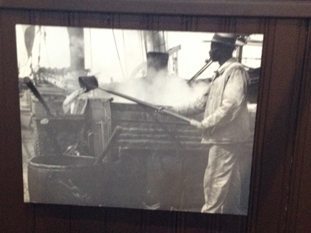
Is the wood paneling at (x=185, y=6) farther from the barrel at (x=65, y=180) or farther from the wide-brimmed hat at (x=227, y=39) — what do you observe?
the barrel at (x=65, y=180)

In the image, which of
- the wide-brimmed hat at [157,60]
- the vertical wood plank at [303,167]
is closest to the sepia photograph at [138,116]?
the wide-brimmed hat at [157,60]

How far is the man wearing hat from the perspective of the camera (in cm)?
108

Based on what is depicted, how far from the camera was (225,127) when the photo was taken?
1.10 m

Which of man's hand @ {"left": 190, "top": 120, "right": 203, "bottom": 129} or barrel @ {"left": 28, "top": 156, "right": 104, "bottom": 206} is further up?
man's hand @ {"left": 190, "top": 120, "right": 203, "bottom": 129}

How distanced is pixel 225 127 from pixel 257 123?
0.07m

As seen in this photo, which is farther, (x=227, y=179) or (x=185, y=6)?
(x=227, y=179)

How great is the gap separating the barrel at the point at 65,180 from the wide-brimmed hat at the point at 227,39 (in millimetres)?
392

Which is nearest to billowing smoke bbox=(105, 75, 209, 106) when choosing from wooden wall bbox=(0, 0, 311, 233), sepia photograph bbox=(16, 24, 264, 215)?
sepia photograph bbox=(16, 24, 264, 215)

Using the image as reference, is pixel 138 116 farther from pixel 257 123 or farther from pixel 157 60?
pixel 257 123

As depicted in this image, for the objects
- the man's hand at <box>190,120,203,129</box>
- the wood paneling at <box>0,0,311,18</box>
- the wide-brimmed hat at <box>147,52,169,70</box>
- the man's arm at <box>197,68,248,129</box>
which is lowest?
the man's hand at <box>190,120,203,129</box>

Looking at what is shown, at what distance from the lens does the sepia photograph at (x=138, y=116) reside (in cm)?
107

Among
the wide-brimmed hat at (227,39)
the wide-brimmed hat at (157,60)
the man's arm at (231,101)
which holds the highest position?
the wide-brimmed hat at (227,39)

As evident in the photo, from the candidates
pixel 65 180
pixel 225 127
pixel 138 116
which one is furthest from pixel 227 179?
pixel 65 180

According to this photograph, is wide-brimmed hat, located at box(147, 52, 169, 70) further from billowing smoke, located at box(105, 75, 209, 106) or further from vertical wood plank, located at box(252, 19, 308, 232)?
vertical wood plank, located at box(252, 19, 308, 232)
